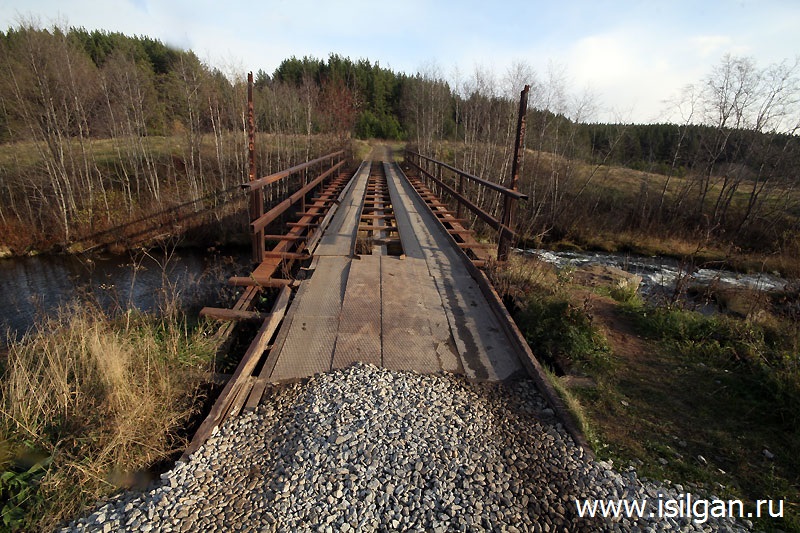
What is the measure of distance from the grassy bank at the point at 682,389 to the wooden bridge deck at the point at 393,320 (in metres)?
0.57

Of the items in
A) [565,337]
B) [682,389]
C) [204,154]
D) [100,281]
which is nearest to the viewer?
[682,389]

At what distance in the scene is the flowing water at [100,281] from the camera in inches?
310

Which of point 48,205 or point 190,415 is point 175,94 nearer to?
point 48,205

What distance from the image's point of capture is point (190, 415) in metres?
2.63

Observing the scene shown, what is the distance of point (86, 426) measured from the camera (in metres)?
2.24

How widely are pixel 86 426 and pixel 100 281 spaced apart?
437 inches

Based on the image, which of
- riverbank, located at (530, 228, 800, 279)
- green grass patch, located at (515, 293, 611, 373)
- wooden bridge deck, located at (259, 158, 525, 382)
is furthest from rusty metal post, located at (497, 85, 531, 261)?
riverbank, located at (530, 228, 800, 279)

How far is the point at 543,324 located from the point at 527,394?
3.96ft

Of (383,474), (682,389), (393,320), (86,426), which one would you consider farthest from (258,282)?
(682,389)

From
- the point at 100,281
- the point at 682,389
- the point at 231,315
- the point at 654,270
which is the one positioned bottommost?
the point at 100,281

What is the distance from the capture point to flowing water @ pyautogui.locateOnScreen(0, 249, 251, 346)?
7.88 m

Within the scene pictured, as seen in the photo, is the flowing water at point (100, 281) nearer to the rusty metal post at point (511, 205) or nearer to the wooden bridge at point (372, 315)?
the wooden bridge at point (372, 315)

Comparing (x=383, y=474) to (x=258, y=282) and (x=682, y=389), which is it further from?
(x=258, y=282)

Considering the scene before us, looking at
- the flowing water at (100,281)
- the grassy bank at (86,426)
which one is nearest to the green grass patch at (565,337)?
the grassy bank at (86,426)
